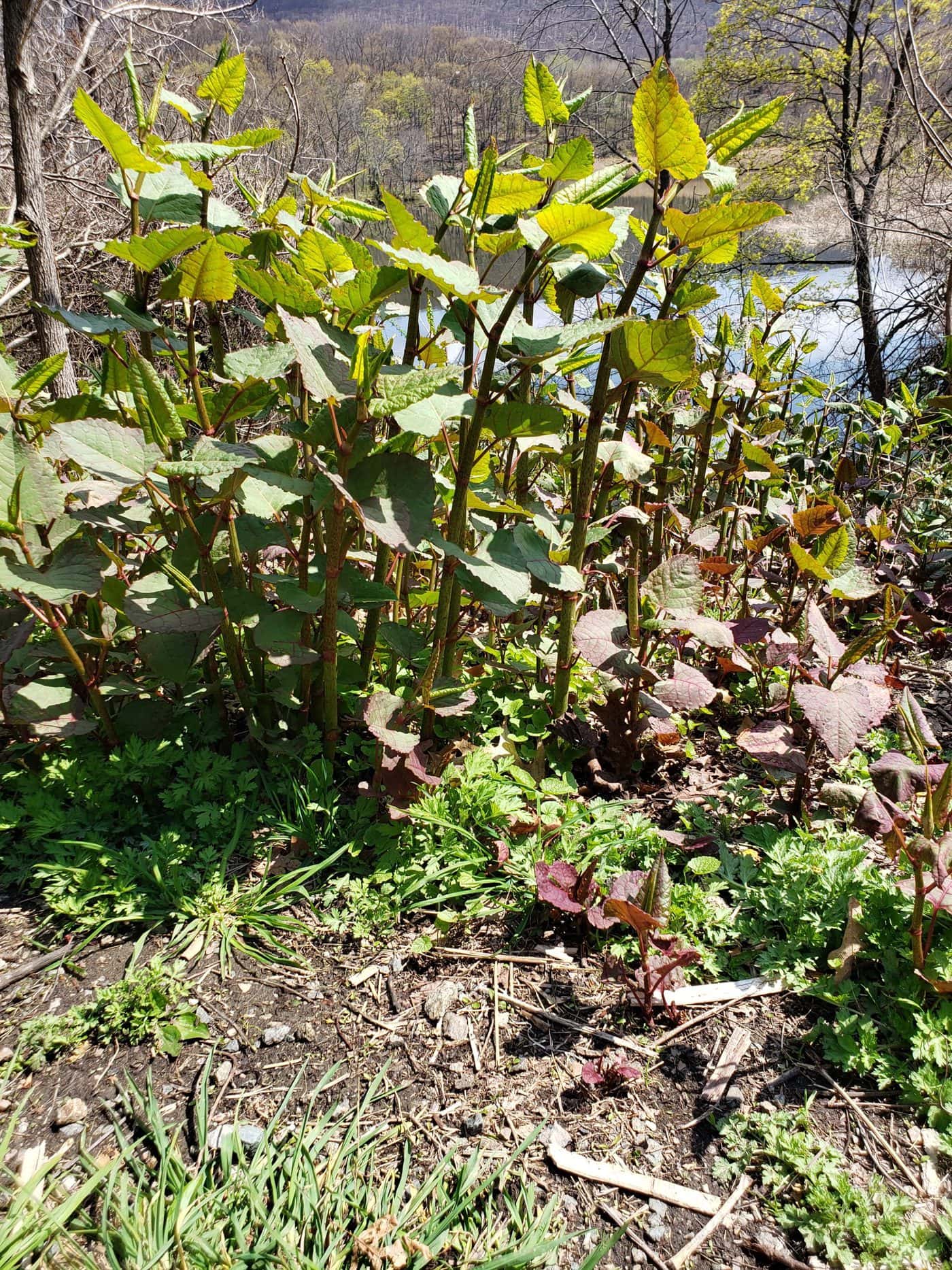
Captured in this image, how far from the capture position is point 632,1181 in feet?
3.56

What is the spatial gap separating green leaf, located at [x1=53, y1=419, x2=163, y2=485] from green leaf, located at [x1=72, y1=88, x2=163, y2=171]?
40 centimetres

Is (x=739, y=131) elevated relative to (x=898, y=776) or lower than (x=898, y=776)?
elevated

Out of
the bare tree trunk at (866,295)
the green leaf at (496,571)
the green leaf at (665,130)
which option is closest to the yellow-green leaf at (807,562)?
the green leaf at (496,571)

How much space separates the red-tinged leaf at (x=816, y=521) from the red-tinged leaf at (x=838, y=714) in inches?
15.6

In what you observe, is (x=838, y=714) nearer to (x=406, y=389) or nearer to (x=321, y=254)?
(x=406, y=389)

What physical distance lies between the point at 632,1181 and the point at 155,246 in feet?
5.25

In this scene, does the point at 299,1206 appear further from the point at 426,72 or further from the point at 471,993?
the point at 426,72

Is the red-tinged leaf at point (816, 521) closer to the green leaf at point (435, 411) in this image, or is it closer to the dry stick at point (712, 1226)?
the green leaf at point (435, 411)

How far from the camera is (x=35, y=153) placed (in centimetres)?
268

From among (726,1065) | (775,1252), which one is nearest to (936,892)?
(726,1065)

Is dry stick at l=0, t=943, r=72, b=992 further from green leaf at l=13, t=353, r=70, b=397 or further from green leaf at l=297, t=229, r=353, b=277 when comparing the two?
green leaf at l=297, t=229, r=353, b=277

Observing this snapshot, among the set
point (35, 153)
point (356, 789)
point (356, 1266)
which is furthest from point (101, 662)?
point (35, 153)

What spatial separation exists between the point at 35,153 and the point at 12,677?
7.01 ft

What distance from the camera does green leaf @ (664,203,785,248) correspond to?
117 cm
